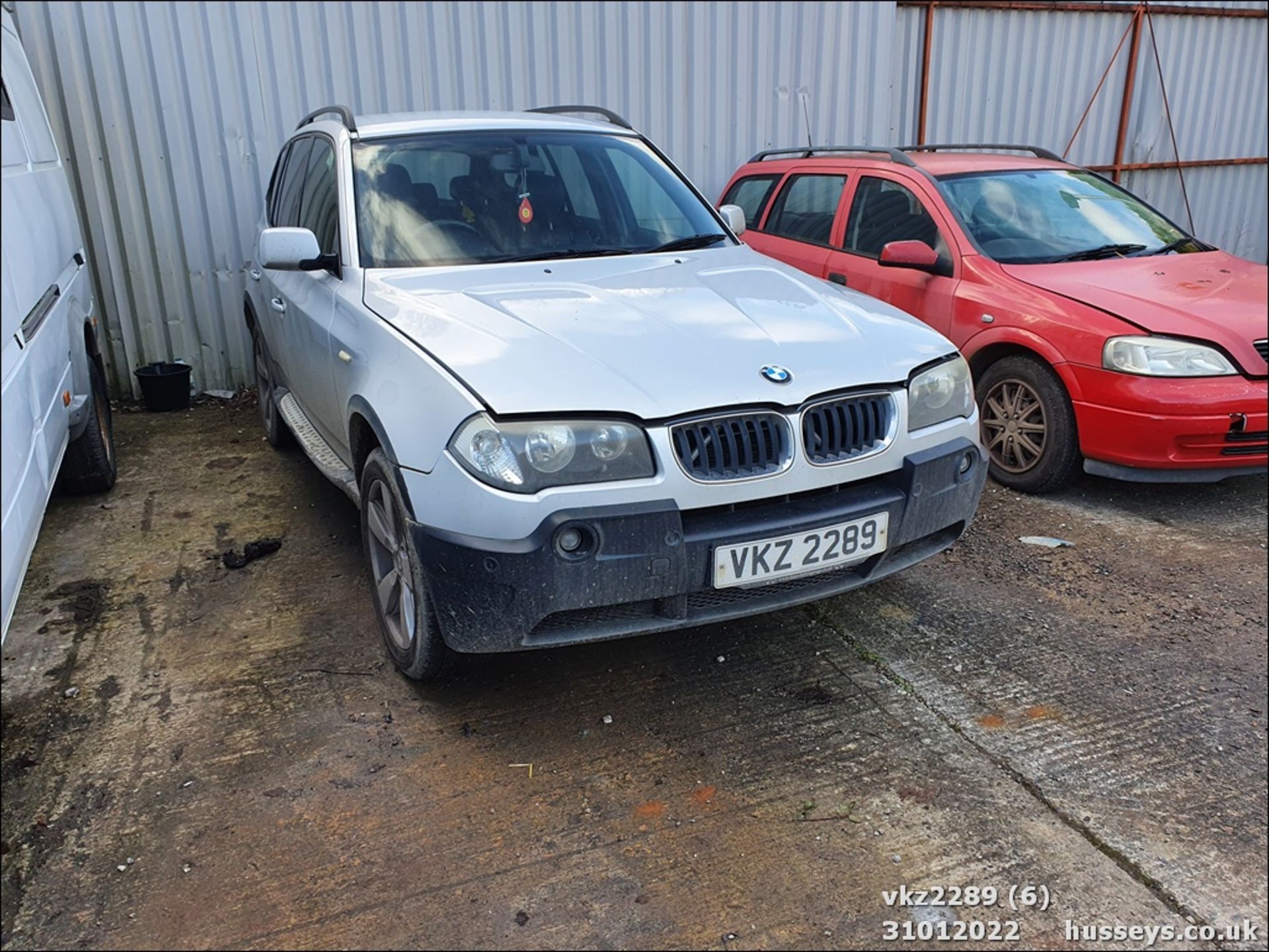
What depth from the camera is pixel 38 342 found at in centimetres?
301

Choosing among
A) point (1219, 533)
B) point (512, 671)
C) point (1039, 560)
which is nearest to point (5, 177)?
point (512, 671)

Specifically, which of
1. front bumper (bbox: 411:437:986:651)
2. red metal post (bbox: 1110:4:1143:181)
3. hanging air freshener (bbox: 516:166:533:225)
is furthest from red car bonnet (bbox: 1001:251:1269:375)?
red metal post (bbox: 1110:4:1143:181)

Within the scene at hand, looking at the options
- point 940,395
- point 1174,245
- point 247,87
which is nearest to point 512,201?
point 940,395

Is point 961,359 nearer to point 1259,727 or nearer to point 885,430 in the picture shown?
point 885,430

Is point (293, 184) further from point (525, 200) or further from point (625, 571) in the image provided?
point (625, 571)

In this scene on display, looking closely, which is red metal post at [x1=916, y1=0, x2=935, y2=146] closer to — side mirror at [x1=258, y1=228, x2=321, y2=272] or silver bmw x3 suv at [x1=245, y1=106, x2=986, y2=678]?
silver bmw x3 suv at [x1=245, y1=106, x2=986, y2=678]

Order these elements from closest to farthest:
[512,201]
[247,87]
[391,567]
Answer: [391,567] < [512,201] < [247,87]

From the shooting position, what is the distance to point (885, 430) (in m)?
2.81

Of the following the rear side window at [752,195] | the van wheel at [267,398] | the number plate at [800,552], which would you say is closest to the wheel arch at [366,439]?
the number plate at [800,552]

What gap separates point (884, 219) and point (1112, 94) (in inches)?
218

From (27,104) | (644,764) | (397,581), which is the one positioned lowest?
(644,764)

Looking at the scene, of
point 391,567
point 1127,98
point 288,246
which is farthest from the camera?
point 1127,98

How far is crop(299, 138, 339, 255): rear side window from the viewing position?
12.2 feet

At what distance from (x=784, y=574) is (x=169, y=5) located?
5785 millimetres
